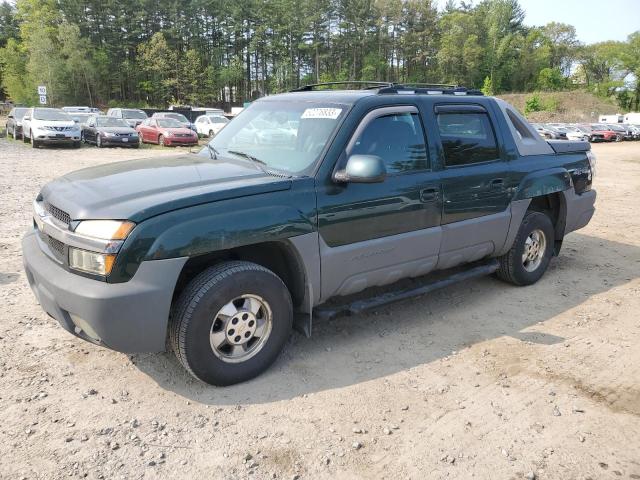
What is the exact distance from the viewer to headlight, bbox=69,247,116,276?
2.84m

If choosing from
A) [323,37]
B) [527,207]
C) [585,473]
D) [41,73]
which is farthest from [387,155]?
[323,37]

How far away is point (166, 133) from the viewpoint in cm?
2330

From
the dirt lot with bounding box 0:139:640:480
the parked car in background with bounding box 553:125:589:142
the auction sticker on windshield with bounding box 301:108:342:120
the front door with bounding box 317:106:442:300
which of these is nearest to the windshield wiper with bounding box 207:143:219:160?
the auction sticker on windshield with bounding box 301:108:342:120

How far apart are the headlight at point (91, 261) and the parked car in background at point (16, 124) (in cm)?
2399

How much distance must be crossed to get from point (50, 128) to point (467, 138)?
20.4 metres

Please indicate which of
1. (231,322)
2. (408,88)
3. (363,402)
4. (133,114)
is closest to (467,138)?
(408,88)

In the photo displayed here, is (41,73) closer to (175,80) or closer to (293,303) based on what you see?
(175,80)

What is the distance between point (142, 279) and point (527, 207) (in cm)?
384

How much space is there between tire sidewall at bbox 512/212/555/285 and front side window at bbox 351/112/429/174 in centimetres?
163

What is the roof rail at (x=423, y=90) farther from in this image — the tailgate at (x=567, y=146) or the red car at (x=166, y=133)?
the red car at (x=166, y=133)

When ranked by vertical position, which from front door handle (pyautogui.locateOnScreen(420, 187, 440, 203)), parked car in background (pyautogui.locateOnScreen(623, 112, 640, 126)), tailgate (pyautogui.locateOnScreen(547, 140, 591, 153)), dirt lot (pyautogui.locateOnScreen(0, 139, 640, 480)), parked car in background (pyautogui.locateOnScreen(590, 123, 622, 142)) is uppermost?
parked car in background (pyautogui.locateOnScreen(623, 112, 640, 126))

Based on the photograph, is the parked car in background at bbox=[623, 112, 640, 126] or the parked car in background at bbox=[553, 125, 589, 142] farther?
the parked car in background at bbox=[623, 112, 640, 126]

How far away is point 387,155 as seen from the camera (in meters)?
3.92

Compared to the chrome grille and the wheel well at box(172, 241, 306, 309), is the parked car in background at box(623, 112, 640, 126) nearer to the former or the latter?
the wheel well at box(172, 241, 306, 309)
